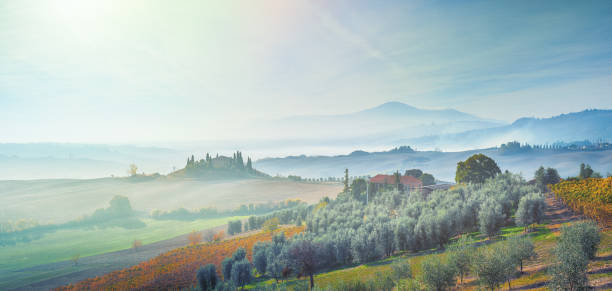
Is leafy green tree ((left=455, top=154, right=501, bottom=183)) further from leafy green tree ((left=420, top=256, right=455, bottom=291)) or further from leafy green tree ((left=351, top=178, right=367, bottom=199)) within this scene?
leafy green tree ((left=420, top=256, right=455, bottom=291))

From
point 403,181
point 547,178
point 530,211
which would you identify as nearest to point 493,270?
point 530,211

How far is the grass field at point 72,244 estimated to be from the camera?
91306mm

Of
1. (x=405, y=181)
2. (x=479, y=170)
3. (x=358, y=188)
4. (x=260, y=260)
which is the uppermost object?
(x=479, y=170)

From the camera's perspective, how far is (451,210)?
210 ft

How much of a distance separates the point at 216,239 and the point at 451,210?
92554 mm

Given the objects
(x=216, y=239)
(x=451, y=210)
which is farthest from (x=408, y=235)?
(x=216, y=239)

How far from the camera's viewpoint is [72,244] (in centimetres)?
11956

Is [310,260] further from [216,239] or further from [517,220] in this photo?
[216,239]

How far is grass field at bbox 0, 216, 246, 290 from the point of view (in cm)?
9131

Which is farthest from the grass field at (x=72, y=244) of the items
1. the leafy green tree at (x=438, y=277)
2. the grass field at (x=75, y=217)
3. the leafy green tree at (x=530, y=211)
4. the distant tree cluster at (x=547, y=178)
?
the distant tree cluster at (x=547, y=178)

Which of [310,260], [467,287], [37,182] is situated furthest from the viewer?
[37,182]

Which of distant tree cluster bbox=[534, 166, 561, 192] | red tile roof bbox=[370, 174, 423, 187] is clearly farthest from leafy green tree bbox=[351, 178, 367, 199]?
distant tree cluster bbox=[534, 166, 561, 192]

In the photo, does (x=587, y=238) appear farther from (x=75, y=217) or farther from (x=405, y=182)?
(x=75, y=217)

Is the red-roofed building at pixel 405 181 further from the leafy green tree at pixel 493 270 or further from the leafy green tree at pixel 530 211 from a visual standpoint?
the leafy green tree at pixel 493 270
